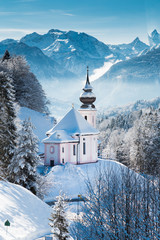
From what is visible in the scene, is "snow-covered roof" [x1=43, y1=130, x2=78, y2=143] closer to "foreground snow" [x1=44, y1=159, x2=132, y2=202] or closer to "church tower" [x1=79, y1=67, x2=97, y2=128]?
"foreground snow" [x1=44, y1=159, x2=132, y2=202]

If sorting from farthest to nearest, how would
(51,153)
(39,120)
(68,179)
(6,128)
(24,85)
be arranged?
(24,85)
(39,120)
(51,153)
(68,179)
(6,128)

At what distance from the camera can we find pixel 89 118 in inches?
2088

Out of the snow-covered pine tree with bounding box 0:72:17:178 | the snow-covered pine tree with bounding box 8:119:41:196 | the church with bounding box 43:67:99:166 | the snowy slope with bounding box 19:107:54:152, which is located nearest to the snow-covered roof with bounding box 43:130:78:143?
the church with bounding box 43:67:99:166

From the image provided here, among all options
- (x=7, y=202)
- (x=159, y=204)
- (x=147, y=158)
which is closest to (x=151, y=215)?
(x=159, y=204)

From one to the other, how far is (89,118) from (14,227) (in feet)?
118

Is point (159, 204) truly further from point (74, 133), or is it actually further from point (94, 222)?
point (74, 133)

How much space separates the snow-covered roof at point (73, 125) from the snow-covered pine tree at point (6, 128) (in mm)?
11700

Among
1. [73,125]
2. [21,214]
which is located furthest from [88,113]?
[21,214]

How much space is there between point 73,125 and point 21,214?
24145mm

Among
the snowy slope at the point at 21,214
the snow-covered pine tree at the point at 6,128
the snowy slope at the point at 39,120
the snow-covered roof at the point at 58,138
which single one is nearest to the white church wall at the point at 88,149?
the snow-covered roof at the point at 58,138

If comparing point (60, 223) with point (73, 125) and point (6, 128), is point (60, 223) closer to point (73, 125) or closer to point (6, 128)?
point (6, 128)

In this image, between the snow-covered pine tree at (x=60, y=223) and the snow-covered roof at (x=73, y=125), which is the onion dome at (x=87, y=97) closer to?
the snow-covered roof at (x=73, y=125)

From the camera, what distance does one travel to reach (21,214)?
19266 mm

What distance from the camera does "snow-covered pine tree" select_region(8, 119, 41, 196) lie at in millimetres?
26516
